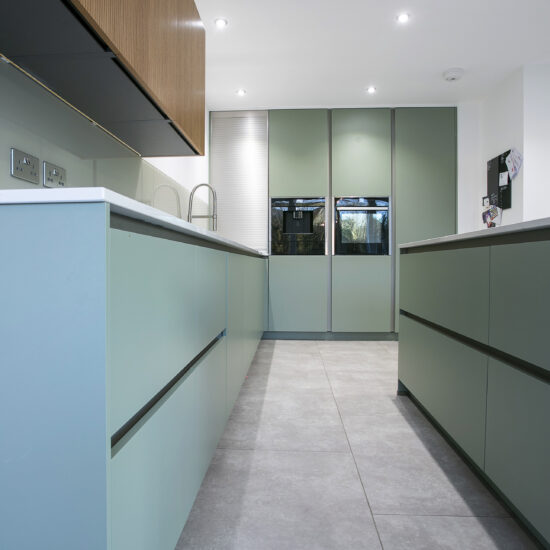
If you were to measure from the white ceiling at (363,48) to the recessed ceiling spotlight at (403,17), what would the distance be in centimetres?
3

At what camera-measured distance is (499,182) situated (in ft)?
12.3

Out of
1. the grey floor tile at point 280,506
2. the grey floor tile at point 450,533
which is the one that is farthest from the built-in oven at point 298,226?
the grey floor tile at point 450,533

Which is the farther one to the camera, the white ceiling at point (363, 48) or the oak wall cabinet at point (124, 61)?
the white ceiling at point (363, 48)

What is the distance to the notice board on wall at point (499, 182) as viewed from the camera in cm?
364

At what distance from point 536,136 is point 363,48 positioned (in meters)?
1.69

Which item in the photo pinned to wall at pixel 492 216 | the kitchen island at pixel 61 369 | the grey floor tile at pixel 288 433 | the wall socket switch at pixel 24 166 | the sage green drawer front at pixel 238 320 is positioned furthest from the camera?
the photo pinned to wall at pixel 492 216

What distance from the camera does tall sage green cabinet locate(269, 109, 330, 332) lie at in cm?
423

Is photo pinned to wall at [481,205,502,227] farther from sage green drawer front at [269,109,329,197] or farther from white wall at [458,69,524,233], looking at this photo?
sage green drawer front at [269,109,329,197]

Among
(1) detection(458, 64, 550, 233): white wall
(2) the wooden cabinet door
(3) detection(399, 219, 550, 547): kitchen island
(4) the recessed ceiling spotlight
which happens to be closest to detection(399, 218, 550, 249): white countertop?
(3) detection(399, 219, 550, 547): kitchen island

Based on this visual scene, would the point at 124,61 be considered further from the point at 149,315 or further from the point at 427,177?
the point at 427,177

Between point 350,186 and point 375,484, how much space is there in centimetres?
330

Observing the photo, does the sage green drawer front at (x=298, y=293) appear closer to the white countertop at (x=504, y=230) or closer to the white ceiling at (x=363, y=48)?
the white ceiling at (x=363, y=48)

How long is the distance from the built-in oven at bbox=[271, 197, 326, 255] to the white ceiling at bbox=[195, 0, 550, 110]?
107 cm

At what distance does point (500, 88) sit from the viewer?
3.80m
